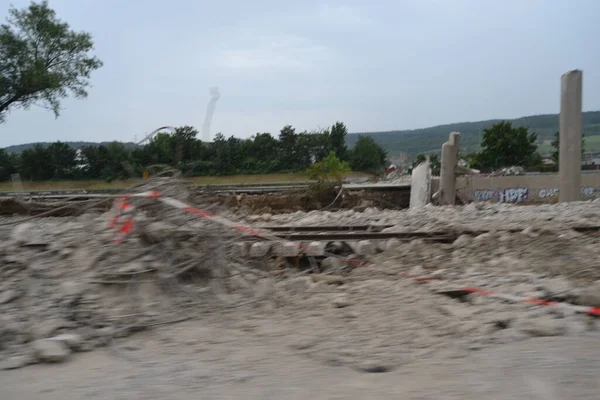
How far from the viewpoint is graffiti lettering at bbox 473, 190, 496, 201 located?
2283 cm

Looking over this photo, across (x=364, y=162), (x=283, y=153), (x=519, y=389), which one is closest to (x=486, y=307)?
(x=519, y=389)

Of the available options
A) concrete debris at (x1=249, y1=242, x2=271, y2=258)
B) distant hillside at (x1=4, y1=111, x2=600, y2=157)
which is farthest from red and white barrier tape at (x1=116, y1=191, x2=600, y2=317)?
distant hillside at (x1=4, y1=111, x2=600, y2=157)

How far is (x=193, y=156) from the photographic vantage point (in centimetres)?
985

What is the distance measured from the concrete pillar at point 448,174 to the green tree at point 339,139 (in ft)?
44.1

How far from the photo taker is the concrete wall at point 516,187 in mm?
22500

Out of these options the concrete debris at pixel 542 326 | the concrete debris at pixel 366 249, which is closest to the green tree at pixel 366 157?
the concrete debris at pixel 366 249

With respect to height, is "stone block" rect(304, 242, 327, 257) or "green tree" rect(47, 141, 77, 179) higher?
"green tree" rect(47, 141, 77, 179)

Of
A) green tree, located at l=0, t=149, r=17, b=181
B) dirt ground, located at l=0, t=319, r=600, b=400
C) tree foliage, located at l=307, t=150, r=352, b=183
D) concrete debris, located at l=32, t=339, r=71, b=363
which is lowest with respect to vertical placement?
dirt ground, located at l=0, t=319, r=600, b=400

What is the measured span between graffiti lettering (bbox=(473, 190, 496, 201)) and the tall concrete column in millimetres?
3416

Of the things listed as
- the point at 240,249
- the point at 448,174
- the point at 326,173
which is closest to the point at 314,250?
the point at 240,249

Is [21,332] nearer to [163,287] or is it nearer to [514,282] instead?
[163,287]

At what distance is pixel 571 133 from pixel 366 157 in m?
17.8

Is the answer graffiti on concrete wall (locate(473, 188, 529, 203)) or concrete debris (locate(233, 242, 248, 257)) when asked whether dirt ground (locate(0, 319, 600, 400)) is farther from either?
graffiti on concrete wall (locate(473, 188, 529, 203))

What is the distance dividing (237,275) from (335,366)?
3.16m
